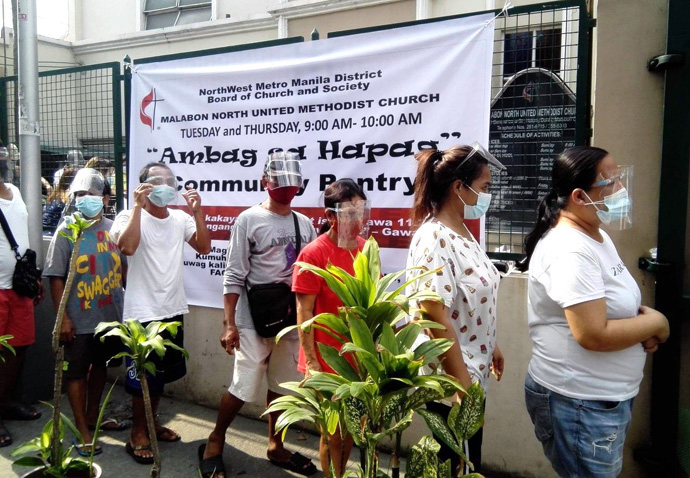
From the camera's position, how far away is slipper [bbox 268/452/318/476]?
341 cm

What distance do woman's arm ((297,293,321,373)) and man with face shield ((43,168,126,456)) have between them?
162 cm

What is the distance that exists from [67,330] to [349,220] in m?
→ 2.05

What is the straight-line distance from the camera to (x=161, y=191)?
140 inches

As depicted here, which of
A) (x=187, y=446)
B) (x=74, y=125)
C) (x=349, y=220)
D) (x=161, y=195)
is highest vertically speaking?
(x=74, y=125)

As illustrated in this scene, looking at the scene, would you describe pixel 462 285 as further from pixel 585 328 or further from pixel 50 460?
pixel 50 460

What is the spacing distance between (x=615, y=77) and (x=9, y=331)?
13.7 feet

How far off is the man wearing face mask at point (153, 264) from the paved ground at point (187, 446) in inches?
5.4

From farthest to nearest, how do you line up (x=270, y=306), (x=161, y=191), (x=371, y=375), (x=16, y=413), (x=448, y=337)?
1. (x=16, y=413)
2. (x=161, y=191)
3. (x=270, y=306)
4. (x=448, y=337)
5. (x=371, y=375)

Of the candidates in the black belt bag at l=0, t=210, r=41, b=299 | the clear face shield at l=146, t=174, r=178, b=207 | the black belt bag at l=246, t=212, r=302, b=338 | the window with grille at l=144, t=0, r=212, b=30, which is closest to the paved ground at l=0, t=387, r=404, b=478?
the black belt bag at l=246, t=212, r=302, b=338

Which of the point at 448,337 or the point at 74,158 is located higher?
the point at 74,158

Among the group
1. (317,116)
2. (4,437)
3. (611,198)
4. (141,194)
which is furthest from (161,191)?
(611,198)

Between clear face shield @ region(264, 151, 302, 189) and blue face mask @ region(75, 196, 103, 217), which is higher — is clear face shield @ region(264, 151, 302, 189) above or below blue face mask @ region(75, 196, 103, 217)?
above

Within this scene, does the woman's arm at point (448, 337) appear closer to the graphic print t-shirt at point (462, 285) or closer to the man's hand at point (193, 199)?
the graphic print t-shirt at point (462, 285)

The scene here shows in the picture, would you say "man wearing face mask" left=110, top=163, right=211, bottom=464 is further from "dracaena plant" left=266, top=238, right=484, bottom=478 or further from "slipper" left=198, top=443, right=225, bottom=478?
"dracaena plant" left=266, top=238, right=484, bottom=478
